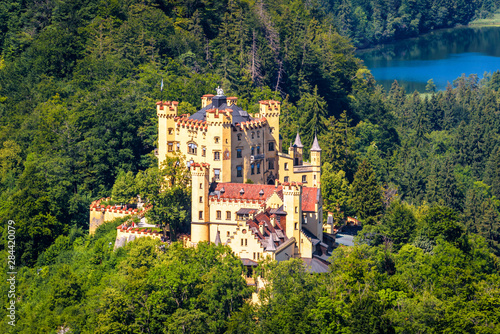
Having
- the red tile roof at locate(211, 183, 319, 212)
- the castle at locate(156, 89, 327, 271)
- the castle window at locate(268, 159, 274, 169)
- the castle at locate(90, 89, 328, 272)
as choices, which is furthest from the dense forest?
the castle window at locate(268, 159, 274, 169)

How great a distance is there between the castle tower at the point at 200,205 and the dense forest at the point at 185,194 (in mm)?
3304

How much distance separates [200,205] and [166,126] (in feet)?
46.0

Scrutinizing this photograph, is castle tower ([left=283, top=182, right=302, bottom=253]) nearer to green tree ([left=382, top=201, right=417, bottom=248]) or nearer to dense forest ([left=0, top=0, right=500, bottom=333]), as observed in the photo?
dense forest ([left=0, top=0, right=500, bottom=333])

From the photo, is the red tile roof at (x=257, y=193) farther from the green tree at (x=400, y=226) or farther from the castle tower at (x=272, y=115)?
the castle tower at (x=272, y=115)

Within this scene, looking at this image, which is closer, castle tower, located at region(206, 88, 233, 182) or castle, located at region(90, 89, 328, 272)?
castle, located at region(90, 89, 328, 272)

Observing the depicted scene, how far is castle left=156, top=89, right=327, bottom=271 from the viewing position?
92.9 meters

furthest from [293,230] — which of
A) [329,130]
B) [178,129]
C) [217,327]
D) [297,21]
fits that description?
[297,21]

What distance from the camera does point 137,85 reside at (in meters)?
130

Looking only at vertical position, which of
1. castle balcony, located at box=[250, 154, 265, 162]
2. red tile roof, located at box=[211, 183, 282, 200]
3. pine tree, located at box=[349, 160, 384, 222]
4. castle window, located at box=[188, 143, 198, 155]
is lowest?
pine tree, located at box=[349, 160, 384, 222]

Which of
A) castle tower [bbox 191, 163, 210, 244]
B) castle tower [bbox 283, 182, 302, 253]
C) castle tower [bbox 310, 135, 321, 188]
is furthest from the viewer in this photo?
castle tower [bbox 310, 135, 321, 188]

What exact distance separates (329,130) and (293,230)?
4012 centimetres

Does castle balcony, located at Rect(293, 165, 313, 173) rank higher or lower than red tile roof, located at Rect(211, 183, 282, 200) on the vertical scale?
higher

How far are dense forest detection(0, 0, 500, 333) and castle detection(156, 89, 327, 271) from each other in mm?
3125

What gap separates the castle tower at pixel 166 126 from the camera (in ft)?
352
